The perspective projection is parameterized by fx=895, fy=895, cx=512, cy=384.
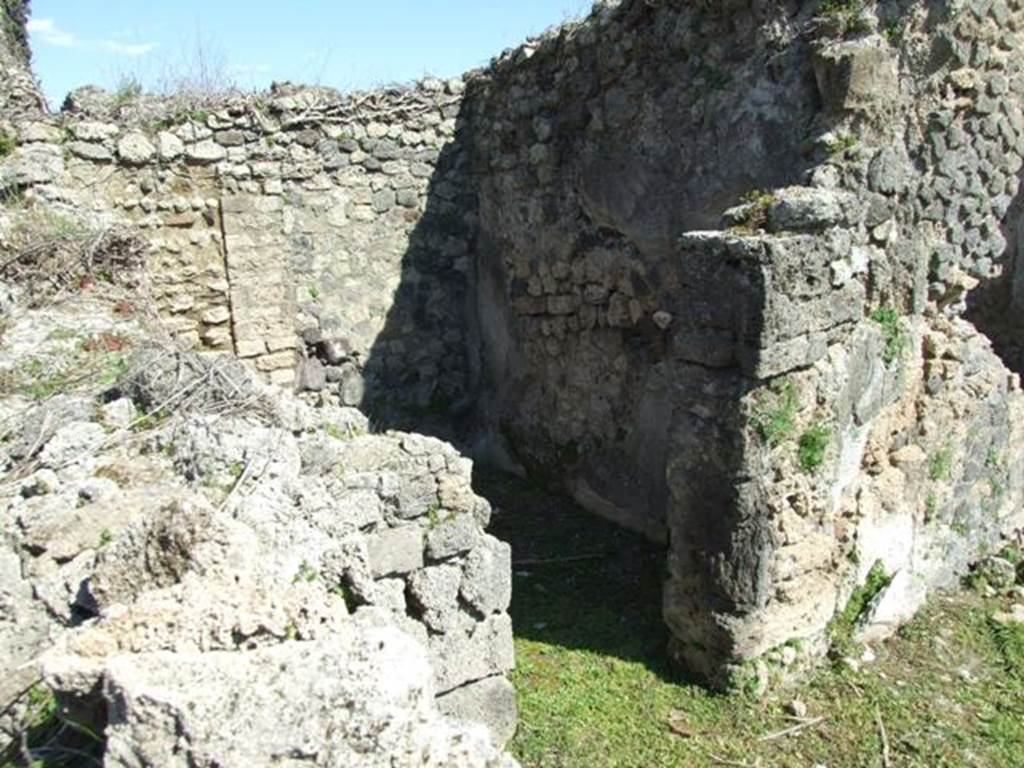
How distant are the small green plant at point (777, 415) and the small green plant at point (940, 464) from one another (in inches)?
54.7

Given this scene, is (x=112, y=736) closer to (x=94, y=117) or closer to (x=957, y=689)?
(x=957, y=689)

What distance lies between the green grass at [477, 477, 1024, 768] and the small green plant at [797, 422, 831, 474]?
3.21 ft

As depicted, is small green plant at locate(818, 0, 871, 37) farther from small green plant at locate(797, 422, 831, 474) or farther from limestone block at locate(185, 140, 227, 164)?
limestone block at locate(185, 140, 227, 164)

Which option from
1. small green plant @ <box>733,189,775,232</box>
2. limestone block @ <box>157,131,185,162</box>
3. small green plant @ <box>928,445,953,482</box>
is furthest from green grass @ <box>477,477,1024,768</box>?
limestone block @ <box>157,131,185,162</box>

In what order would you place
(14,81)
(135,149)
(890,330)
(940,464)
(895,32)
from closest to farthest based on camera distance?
(895,32) → (890,330) → (940,464) → (14,81) → (135,149)

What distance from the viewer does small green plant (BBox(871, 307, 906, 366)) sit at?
4648 mm

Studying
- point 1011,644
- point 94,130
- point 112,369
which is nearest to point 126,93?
point 94,130

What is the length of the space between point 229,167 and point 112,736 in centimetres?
595

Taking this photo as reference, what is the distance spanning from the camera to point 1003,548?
576 cm

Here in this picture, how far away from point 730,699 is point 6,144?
5697mm

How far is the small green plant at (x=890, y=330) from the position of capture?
183 inches

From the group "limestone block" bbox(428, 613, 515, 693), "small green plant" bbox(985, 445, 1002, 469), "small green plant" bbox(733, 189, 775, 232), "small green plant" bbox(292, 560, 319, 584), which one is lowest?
"limestone block" bbox(428, 613, 515, 693)

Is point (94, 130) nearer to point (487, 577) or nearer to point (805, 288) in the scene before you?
point (487, 577)

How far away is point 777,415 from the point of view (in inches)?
164
